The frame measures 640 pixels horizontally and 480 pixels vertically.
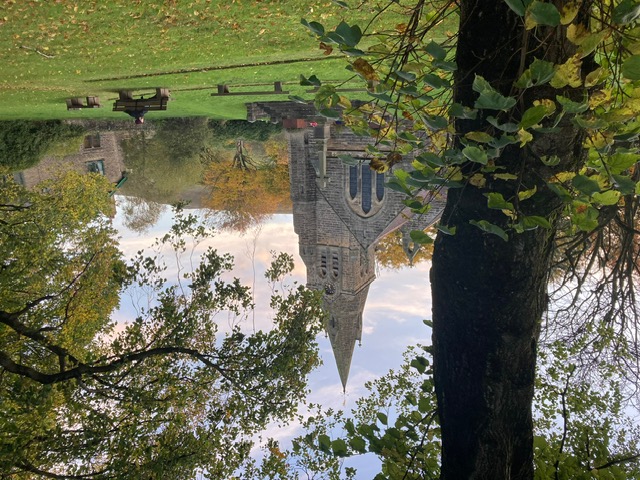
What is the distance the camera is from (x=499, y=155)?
2.65 meters

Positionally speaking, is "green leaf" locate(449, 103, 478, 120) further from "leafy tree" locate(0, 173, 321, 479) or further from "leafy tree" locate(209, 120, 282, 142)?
"leafy tree" locate(209, 120, 282, 142)

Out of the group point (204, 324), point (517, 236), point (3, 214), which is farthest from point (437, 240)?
point (3, 214)

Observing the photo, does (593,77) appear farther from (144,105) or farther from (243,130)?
(243,130)

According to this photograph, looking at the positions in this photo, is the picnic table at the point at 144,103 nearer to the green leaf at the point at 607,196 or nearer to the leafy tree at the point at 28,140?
the leafy tree at the point at 28,140

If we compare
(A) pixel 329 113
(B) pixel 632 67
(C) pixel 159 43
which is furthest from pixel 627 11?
(C) pixel 159 43

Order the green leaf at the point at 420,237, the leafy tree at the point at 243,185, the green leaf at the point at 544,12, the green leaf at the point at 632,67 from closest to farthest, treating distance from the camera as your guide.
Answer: the green leaf at the point at 544,12 → the green leaf at the point at 632,67 → the green leaf at the point at 420,237 → the leafy tree at the point at 243,185

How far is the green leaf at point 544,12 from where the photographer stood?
69.5 inches

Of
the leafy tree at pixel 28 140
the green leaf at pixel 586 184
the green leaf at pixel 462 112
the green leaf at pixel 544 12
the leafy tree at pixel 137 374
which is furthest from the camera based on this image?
the leafy tree at pixel 28 140

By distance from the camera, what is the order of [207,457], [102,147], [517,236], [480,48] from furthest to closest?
[102,147]
[207,457]
[517,236]
[480,48]

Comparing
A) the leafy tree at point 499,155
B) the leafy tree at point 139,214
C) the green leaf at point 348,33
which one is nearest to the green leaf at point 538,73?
the leafy tree at point 499,155

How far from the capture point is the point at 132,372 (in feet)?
34.0

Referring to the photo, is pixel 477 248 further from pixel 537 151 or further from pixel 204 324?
pixel 204 324

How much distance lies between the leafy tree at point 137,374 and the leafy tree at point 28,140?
1315 centimetres

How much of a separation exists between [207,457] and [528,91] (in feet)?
31.5
